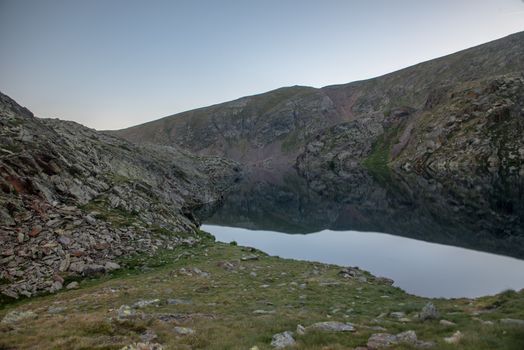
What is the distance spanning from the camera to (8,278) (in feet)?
80.0

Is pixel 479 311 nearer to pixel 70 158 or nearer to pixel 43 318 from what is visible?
pixel 43 318

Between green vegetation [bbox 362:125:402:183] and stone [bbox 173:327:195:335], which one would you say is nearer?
stone [bbox 173:327:195:335]

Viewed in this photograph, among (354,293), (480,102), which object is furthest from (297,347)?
(480,102)

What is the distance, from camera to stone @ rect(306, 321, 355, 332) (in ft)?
46.2

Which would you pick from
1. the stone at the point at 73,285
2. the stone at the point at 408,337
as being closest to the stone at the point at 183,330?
the stone at the point at 408,337

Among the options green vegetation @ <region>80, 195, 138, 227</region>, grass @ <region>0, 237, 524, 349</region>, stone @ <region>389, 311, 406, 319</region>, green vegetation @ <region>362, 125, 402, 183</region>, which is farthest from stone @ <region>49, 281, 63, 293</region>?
green vegetation @ <region>362, 125, 402, 183</region>

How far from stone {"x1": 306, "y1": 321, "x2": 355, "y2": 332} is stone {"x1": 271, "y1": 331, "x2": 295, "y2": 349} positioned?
115cm

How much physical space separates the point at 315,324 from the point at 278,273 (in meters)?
14.5

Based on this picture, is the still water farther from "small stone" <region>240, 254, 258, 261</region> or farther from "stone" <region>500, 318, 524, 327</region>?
"stone" <region>500, 318, 524, 327</region>

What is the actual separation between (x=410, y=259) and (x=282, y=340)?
2782 centimetres

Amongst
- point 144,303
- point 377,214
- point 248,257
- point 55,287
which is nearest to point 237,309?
point 144,303

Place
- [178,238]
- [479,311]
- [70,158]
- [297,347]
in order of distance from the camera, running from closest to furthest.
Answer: [297,347]
[479,311]
[178,238]
[70,158]

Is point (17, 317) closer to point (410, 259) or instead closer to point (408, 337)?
point (408, 337)

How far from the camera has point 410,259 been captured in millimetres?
37188
